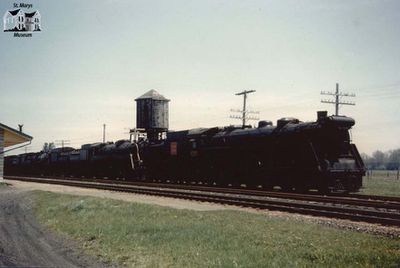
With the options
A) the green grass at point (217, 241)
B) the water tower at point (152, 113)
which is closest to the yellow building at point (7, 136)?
the water tower at point (152, 113)

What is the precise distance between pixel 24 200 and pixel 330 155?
14.6m

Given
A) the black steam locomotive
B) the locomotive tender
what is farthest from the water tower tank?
the black steam locomotive

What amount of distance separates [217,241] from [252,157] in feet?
47.5

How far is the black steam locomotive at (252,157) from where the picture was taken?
A: 768 inches

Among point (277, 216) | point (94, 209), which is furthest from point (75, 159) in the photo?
point (277, 216)

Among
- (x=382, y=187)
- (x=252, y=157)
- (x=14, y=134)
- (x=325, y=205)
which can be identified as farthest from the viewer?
(x=14, y=134)

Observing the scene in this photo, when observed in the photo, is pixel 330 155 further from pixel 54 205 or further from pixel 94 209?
pixel 54 205

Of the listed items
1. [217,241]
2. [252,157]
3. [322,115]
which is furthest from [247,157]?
[217,241]

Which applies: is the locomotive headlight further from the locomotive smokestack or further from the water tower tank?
the water tower tank

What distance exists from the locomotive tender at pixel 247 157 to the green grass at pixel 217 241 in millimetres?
7497

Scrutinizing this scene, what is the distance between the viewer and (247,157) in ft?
78.2

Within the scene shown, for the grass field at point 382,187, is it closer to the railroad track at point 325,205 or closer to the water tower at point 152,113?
the railroad track at point 325,205

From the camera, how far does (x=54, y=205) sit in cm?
1689

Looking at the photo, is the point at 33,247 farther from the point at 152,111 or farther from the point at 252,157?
the point at 152,111
